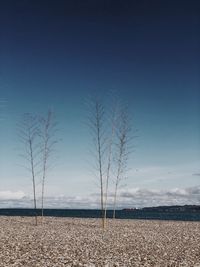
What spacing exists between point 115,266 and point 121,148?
30188 mm

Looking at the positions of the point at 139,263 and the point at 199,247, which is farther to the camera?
the point at 199,247

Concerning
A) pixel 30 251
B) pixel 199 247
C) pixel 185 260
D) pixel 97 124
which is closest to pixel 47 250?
pixel 30 251

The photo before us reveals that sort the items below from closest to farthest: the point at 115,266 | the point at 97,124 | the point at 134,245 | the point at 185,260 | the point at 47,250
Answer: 1. the point at 115,266
2. the point at 185,260
3. the point at 47,250
4. the point at 134,245
5. the point at 97,124

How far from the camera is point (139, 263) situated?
21.0 metres

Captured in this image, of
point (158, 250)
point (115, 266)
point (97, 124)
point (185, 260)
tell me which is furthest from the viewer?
point (97, 124)

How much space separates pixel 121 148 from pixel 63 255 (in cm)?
2777

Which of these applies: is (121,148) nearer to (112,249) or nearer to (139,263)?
(112,249)

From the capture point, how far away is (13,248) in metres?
25.3

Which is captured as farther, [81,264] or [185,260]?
[185,260]

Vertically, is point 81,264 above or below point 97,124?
below

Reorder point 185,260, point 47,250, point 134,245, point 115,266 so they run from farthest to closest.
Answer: point 134,245
point 47,250
point 185,260
point 115,266

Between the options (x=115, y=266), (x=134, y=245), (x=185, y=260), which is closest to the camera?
(x=115, y=266)

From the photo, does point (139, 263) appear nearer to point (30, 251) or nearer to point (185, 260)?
point (185, 260)

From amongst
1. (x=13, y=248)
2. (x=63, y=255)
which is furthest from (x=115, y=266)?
(x=13, y=248)
